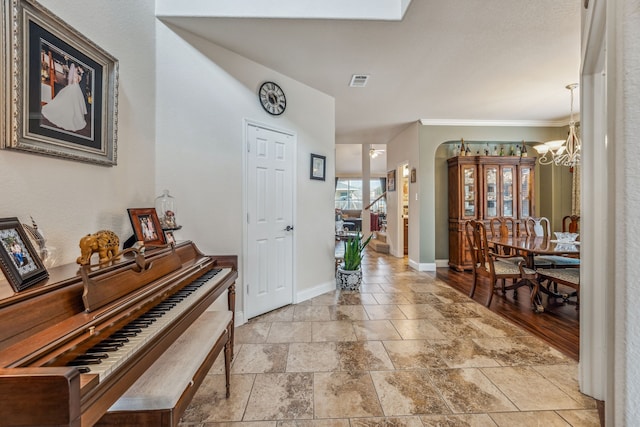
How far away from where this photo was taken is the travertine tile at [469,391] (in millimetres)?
1639

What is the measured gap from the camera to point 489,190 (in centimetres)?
507

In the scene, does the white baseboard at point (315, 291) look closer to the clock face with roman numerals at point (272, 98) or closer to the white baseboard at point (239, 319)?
the white baseboard at point (239, 319)

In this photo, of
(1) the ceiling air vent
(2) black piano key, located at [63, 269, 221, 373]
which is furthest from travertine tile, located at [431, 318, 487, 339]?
(1) the ceiling air vent

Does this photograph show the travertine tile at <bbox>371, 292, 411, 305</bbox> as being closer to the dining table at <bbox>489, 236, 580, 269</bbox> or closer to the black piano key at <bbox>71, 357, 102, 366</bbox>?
the dining table at <bbox>489, 236, 580, 269</bbox>

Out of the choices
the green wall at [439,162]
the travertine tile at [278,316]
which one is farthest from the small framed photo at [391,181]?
the travertine tile at [278,316]

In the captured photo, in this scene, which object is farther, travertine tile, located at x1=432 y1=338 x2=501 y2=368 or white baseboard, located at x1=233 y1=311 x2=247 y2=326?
white baseboard, located at x1=233 y1=311 x2=247 y2=326

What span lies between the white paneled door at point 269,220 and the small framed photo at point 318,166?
0.36 m

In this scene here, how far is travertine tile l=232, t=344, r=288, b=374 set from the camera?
6.60 ft

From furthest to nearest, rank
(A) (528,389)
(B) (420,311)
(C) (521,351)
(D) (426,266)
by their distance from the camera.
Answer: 1. (D) (426,266)
2. (B) (420,311)
3. (C) (521,351)
4. (A) (528,389)

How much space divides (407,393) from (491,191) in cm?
444

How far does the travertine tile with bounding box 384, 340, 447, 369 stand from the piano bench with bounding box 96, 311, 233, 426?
1397mm

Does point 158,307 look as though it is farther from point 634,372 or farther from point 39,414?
point 634,372

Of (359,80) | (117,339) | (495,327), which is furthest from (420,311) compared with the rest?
(117,339)

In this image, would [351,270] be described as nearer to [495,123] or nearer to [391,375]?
[391,375]
